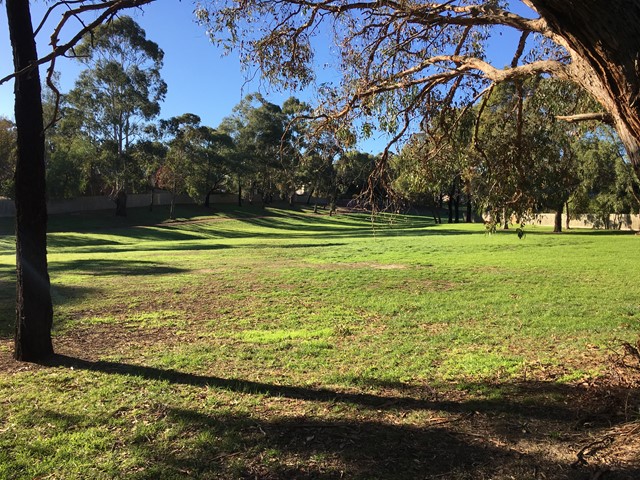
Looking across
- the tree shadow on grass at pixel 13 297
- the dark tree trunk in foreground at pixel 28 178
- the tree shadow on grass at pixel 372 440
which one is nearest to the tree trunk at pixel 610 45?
the tree shadow on grass at pixel 372 440

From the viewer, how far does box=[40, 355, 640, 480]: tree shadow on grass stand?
3506 millimetres

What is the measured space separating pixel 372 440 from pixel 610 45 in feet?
11.3

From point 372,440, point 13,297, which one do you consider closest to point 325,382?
point 372,440

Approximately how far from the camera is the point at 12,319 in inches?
348

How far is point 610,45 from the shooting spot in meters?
3.27

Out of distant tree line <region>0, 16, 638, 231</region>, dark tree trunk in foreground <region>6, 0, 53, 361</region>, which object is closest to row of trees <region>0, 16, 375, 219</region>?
distant tree line <region>0, 16, 638, 231</region>

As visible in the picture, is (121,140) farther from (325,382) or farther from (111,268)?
(325,382)

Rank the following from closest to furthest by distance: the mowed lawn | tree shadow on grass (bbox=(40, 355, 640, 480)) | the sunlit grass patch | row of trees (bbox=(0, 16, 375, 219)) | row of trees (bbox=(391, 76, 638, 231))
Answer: tree shadow on grass (bbox=(40, 355, 640, 480)), the mowed lawn, the sunlit grass patch, row of trees (bbox=(391, 76, 638, 231)), row of trees (bbox=(0, 16, 375, 219))

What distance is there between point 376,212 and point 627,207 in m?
34.6

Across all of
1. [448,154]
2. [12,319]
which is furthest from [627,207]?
[12,319]

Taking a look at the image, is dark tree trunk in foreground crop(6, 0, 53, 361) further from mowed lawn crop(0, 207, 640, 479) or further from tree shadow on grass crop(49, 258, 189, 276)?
tree shadow on grass crop(49, 258, 189, 276)

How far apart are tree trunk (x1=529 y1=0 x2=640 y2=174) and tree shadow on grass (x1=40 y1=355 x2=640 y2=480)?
7.96 ft

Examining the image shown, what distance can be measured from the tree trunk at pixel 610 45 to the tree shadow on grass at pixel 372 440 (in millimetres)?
2426

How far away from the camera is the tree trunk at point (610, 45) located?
3.09 m
